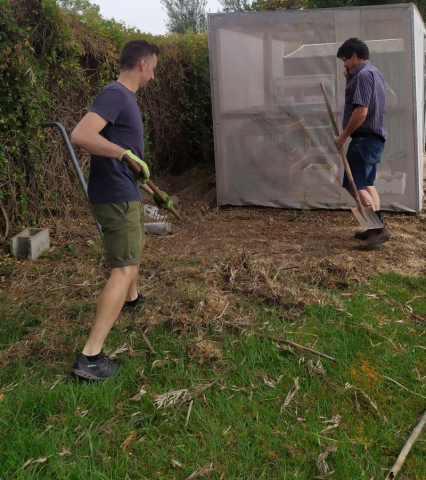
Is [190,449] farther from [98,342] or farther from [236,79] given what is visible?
[236,79]

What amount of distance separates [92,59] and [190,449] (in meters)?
5.79

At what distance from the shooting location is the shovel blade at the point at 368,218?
5.77m

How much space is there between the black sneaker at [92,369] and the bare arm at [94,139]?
1.20 meters

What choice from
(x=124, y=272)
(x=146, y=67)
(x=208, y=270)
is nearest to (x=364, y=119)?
(x=208, y=270)

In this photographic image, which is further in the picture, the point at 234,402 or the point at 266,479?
the point at 234,402

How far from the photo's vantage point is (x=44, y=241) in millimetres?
5742

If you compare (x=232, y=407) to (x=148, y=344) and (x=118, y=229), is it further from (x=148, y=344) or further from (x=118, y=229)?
(x=118, y=229)

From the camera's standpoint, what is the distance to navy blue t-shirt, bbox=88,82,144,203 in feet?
10.7

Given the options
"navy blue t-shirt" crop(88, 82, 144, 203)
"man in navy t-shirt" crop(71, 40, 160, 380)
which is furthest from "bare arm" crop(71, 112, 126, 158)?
"navy blue t-shirt" crop(88, 82, 144, 203)

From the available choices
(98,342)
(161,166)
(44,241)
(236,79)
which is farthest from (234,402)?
(161,166)

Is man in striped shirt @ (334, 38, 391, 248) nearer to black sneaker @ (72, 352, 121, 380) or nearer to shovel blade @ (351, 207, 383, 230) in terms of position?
shovel blade @ (351, 207, 383, 230)

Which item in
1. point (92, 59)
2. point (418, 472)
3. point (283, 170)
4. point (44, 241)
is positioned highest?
point (92, 59)

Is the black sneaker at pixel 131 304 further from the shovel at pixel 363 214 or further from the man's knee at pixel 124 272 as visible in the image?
the shovel at pixel 363 214

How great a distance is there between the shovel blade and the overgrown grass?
1.90 metres
